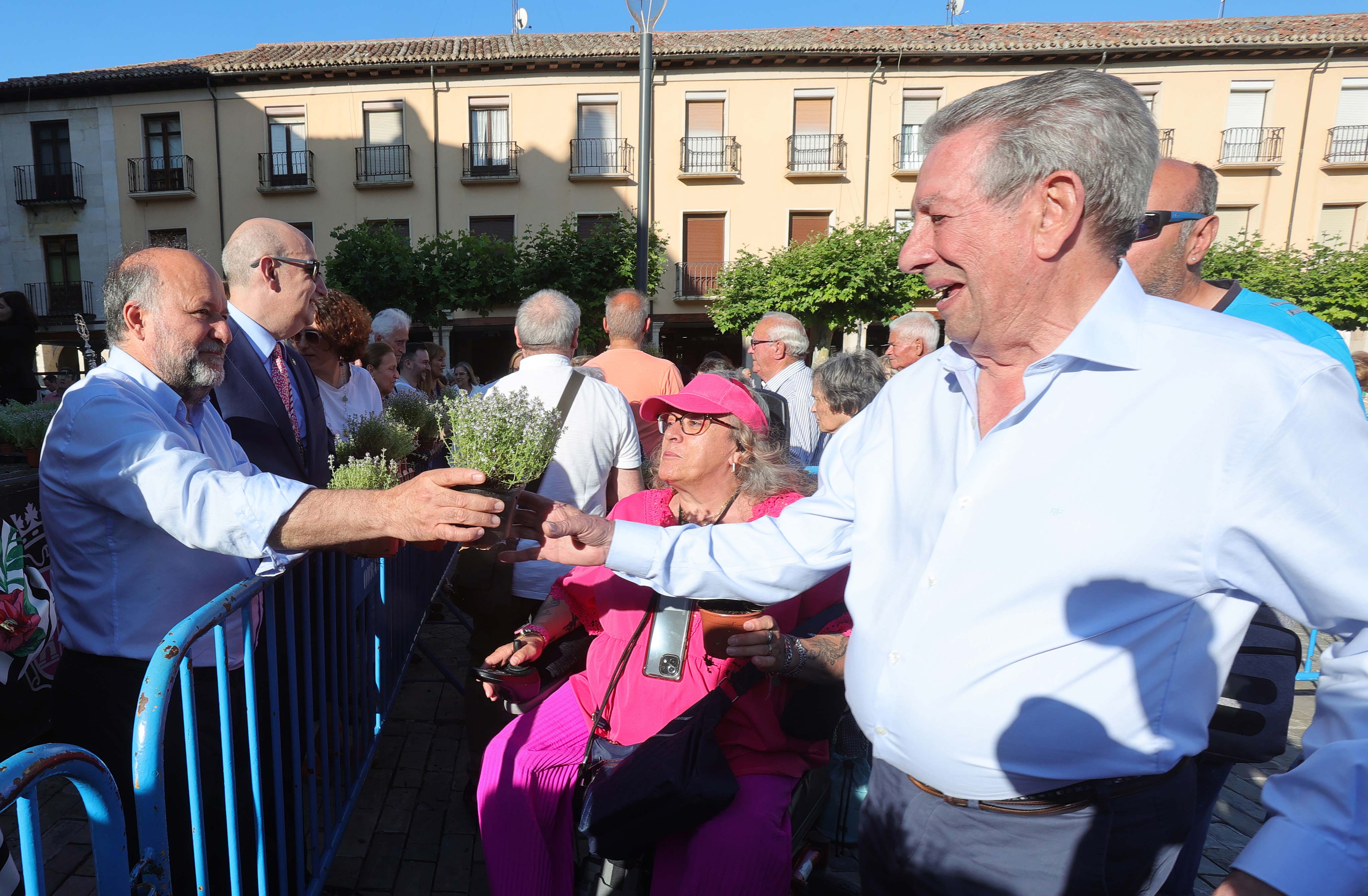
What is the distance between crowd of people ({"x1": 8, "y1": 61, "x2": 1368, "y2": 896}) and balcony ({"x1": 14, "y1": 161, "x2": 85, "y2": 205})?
28.2 m

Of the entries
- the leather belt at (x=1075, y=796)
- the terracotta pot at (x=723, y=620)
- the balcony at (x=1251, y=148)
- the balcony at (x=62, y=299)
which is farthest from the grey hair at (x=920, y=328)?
the balcony at (x=62, y=299)

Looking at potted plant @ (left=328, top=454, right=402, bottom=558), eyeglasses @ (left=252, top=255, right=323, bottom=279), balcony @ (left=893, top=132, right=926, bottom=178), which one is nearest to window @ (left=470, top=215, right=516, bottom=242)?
balcony @ (left=893, top=132, right=926, bottom=178)

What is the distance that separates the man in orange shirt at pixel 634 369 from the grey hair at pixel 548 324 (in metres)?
0.66

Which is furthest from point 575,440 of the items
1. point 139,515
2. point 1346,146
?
point 1346,146

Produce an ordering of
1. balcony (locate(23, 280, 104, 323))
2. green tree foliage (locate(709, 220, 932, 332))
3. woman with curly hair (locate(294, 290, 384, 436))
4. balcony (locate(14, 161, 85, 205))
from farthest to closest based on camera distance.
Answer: balcony (locate(14, 161, 85, 205))
balcony (locate(23, 280, 104, 323))
green tree foliage (locate(709, 220, 932, 332))
woman with curly hair (locate(294, 290, 384, 436))

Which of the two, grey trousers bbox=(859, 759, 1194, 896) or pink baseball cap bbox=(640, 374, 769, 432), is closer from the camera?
grey trousers bbox=(859, 759, 1194, 896)

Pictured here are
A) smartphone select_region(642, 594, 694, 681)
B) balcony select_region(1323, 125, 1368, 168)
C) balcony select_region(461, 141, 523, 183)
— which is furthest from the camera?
balcony select_region(461, 141, 523, 183)

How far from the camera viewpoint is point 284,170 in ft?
76.4

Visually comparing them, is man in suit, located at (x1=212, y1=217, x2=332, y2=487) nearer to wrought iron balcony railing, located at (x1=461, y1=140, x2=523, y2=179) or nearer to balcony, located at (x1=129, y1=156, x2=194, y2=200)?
wrought iron balcony railing, located at (x1=461, y1=140, x2=523, y2=179)

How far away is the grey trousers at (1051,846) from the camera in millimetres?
1339

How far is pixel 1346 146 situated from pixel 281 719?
3020 cm

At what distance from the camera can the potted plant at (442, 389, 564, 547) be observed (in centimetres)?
183

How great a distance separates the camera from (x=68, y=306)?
76.9ft

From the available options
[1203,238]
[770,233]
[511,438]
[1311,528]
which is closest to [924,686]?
[1311,528]
